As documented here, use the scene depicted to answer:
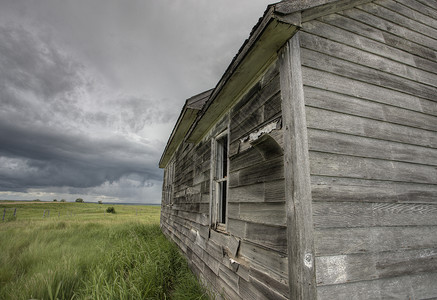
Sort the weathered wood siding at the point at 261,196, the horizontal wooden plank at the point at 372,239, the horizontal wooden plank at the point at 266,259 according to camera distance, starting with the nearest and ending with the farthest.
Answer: the horizontal wooden plank at the point at 372,239
the horizontal wooden plank at the point at 266,259
the weathered wood siding at the point at 261,196

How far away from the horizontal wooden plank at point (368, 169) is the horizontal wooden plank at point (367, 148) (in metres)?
0.05

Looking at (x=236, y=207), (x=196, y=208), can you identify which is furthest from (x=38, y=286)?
(x=236, y=207)

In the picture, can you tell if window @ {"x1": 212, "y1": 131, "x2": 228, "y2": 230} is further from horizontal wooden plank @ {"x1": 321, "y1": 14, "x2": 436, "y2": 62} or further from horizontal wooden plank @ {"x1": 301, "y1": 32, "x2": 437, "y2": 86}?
horizontal wooden plank @ {"x1": 321, "y1": 14, "x2": 436, "y2": 62}

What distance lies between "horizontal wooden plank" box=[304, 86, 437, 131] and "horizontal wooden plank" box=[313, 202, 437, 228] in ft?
2.91

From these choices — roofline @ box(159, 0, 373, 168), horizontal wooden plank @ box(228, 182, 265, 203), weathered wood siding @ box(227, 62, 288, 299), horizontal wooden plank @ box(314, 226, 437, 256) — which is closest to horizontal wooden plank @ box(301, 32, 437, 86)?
roofline @ box(159, 0, 373, 168)

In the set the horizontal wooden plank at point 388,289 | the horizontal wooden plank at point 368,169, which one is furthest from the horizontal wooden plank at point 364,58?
the horizontal wooden plank at point 388,289

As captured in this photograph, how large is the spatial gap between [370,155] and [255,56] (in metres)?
1.53

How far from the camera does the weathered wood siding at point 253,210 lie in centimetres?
191

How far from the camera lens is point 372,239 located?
182 centimetres

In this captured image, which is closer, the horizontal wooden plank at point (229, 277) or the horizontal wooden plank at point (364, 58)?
the horizontal wooden plank at point (364, 58)

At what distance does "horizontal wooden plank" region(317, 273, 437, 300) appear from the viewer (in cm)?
157

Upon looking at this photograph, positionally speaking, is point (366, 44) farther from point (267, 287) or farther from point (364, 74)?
point (267, 287)

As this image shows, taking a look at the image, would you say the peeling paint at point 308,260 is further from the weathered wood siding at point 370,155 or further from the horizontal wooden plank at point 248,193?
the horizontal wooden plank at point 248,193

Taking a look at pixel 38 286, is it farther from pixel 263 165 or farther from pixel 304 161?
pixel 304 161
